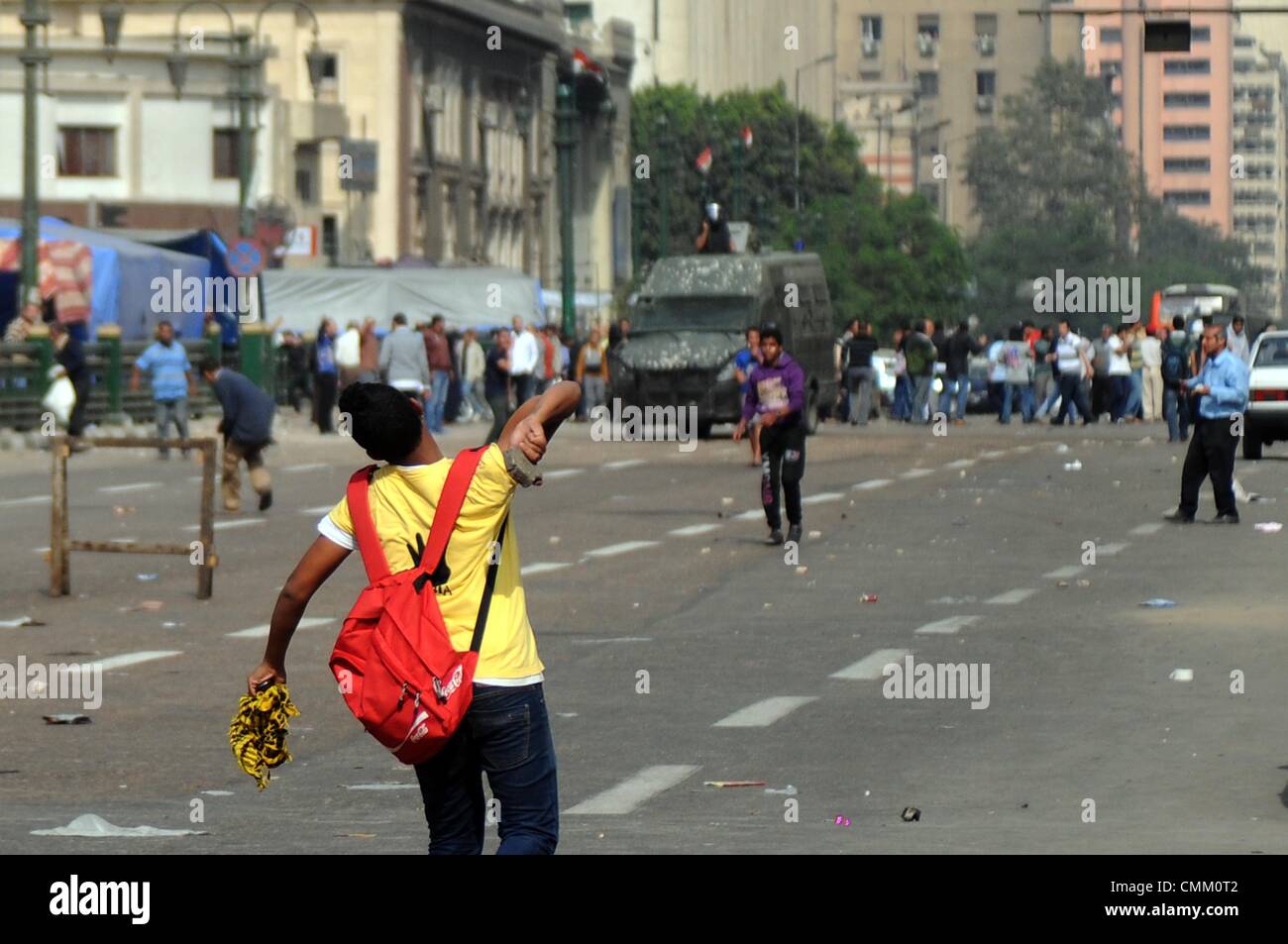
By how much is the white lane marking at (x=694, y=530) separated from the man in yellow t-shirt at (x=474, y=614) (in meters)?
15.5

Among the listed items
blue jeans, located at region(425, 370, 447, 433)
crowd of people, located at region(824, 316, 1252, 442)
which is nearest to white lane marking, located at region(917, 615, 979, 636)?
blue jeans, located at region(425, 370, 447, 433)

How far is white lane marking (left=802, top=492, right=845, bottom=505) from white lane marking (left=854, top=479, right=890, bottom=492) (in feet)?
2.09

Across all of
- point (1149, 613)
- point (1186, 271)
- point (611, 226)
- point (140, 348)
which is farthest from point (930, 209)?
point (1149, 613)

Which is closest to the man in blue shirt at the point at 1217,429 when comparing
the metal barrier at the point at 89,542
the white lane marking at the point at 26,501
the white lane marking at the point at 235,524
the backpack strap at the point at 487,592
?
the white lane marking at the point at 235,524

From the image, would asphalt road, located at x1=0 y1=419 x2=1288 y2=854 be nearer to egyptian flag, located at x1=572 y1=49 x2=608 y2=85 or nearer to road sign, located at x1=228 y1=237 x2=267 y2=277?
road sign, located at x1=228 y1=237 x2=267 y2=277

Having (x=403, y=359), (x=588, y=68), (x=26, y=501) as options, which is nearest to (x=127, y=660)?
(x=26, y=501)

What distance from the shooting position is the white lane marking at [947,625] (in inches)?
595

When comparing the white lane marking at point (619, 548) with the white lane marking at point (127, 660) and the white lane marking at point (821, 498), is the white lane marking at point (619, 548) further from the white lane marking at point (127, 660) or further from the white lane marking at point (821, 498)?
the white lane marking at point (127, 660)

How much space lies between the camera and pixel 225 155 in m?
71.1

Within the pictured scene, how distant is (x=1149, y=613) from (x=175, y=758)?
22.8 ft

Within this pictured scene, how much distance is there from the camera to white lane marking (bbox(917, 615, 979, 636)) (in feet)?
49.6

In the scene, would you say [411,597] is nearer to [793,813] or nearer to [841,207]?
[793,813]

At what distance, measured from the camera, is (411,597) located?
Answer: 639 centimetres
